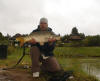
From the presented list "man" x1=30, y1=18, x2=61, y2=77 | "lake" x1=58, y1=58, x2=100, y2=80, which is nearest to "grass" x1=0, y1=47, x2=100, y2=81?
"lake" x1=58, y1=58, x2=100, y2=80

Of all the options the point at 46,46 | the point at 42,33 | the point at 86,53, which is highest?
the point at 42,33

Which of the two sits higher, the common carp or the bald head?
the bald head

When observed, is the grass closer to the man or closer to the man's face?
the man

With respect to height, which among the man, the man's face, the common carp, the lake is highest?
the man's face

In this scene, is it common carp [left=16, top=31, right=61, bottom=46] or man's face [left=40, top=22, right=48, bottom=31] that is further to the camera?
man's face [left=40, top=22, right=48, bottom=31]

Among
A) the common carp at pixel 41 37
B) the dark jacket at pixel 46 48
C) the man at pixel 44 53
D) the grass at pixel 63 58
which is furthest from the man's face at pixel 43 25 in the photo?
the grass at pixel 63 58

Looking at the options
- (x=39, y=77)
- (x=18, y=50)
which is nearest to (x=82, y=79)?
(x=39, y=77)

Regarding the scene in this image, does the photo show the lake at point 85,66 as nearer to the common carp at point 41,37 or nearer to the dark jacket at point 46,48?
the dark jacket at point 46,48

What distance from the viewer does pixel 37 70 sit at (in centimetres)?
447

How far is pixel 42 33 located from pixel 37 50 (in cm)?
42

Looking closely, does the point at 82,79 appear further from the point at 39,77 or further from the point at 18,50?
the point at 18,50

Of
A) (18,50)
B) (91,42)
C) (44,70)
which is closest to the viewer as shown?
(44,70)

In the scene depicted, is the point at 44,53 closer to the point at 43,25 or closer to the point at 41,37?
the point at 41,37

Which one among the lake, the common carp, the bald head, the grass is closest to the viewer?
the common carp
